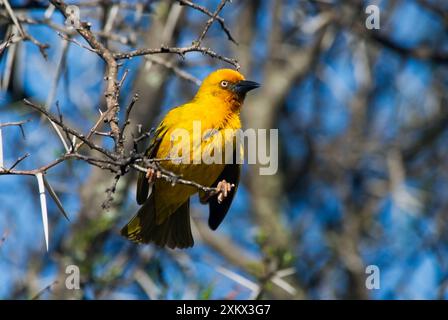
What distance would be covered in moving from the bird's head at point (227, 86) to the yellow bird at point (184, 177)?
0.06 m

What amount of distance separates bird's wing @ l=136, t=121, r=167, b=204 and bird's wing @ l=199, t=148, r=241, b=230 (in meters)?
0.46

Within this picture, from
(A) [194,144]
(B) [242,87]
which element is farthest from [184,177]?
(B) [242,87]

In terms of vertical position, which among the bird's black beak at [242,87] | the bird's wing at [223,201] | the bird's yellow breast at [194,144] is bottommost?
the bird's wing at [223,201]

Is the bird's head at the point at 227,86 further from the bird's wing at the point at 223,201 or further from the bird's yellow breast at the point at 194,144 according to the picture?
the bird's wing at the point at 223,201

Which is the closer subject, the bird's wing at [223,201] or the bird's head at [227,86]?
the bird's wing at [223,201]

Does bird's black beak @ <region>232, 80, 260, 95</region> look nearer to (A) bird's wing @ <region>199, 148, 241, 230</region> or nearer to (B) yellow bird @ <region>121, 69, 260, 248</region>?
(B) yellow bird @ <region>121, 69, 260, 248</region>

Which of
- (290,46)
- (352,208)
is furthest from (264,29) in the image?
(352,208)

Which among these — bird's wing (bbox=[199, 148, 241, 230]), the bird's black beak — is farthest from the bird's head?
bird's wing (bbox=[199, 148, 241, 230])

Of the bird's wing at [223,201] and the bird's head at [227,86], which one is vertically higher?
the bird's head at [227,86]

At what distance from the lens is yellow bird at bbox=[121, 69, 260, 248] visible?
5352mm

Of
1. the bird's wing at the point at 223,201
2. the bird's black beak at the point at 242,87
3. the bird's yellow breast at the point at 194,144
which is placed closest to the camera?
the bird's yellow breast at the point at 194,144

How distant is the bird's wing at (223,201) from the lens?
17.9 ft

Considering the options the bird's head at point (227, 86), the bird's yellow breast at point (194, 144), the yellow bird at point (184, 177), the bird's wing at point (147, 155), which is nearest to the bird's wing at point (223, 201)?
the yellow bird at point (184, 177)
